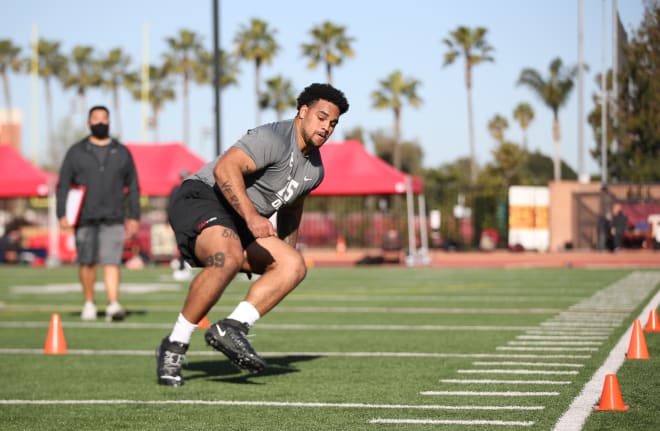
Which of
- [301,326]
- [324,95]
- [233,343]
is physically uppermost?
[324,95]

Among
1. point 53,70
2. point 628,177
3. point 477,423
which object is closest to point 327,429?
point 477,423

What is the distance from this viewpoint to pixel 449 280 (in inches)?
840

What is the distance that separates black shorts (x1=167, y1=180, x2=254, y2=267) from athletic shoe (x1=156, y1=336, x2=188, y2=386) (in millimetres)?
514

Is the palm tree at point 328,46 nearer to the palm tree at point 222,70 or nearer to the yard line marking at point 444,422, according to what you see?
the palm tree at point 222,70

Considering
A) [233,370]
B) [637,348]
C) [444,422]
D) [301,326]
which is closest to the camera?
[444,422]

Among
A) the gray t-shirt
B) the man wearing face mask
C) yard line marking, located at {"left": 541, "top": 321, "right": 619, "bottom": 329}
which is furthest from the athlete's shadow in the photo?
the man wearing face mask

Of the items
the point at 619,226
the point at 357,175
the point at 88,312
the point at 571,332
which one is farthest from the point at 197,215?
the point at 619,226

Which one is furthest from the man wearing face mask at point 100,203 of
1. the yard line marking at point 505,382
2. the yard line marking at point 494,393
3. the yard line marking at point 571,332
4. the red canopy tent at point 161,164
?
the red canopy tent at point 161,164

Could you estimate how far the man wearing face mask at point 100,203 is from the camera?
1177 cm

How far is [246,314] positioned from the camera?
22.4 feet

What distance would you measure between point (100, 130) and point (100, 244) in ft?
3.78

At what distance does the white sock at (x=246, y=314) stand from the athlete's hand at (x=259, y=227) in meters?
0.49

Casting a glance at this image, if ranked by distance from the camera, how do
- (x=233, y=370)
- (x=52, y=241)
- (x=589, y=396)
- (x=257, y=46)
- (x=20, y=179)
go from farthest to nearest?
1. (x=257, y=46)
2. (x=52, y=241)
3. (x=20, y=179)
4. (x=233, y=370)
5. (x=589, y=396)

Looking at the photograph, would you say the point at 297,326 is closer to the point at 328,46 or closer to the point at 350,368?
the point at 350,368
